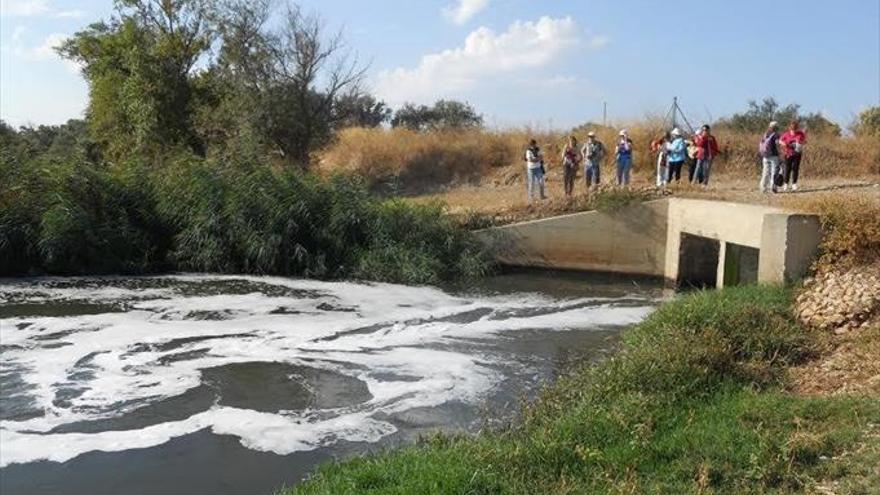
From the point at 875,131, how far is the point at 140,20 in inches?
1119

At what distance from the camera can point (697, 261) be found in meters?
19.7

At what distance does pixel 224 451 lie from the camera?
7.69 meters

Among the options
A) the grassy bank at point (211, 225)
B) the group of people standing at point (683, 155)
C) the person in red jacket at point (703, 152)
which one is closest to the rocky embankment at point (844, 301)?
the grassy bank at point (211, 225)

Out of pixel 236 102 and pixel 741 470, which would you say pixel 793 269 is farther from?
pixel 236 102

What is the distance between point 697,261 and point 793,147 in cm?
330

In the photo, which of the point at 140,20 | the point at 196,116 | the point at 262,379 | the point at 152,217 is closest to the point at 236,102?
the point at 196,116

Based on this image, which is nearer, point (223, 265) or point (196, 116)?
point (223, 265)

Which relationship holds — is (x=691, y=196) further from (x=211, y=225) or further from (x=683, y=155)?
(x=211, y=225)

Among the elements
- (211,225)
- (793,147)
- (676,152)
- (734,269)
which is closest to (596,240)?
(676,152)

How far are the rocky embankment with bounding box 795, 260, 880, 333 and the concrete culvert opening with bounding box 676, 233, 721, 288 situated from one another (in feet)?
24.6

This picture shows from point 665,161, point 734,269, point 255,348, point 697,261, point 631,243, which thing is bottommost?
point 255,348

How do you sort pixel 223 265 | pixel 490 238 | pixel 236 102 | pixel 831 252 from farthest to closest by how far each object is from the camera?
pixel 236 102 < pixel 490 238 < pixel 223 265 < pixel 831 252

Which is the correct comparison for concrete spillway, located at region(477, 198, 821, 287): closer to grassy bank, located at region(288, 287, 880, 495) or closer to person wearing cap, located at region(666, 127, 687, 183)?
person wearing cap, located at region(666, 127, 687, 183)

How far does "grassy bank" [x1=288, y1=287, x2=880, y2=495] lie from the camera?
18.4 ft
